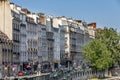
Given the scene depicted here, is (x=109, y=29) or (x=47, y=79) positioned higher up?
(x=109, y=29)

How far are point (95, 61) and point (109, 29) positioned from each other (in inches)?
488

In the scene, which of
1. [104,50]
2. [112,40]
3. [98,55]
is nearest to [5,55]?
[98,55]

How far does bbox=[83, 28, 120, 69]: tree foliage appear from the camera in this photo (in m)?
107

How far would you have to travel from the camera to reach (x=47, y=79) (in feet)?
228

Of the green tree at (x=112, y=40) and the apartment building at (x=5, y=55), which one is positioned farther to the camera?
the green tree at (x=112, y=40)

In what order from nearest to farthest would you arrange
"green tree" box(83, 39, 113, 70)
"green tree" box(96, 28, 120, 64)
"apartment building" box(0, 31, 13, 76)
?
"apartment building" box(0, 31, 13, 76) → "green tree" box(83, 39, 113, 70) → "green tree" box(96, 28, 120, 64)

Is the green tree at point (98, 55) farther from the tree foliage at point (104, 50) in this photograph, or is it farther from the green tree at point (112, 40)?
the green tree at point (112, 40)

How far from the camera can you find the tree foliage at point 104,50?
107 m

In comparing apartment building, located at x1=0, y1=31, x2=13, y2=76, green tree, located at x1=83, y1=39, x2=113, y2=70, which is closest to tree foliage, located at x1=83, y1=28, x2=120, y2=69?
green tree, located at x1=83, y1=39, x2=113, y2=70

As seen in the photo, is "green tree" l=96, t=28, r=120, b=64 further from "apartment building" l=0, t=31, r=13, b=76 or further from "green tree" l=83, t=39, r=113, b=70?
"apartment building" l=0, t=31, r=13, b=76

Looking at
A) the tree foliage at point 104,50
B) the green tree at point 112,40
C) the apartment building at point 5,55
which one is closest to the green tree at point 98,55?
the tree foliage at point 104,50

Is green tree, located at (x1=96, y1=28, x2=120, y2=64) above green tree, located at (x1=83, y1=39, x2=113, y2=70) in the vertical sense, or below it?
above

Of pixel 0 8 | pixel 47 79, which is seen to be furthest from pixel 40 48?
pixel 47 79

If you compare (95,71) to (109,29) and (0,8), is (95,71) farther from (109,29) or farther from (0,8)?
(0,8)
